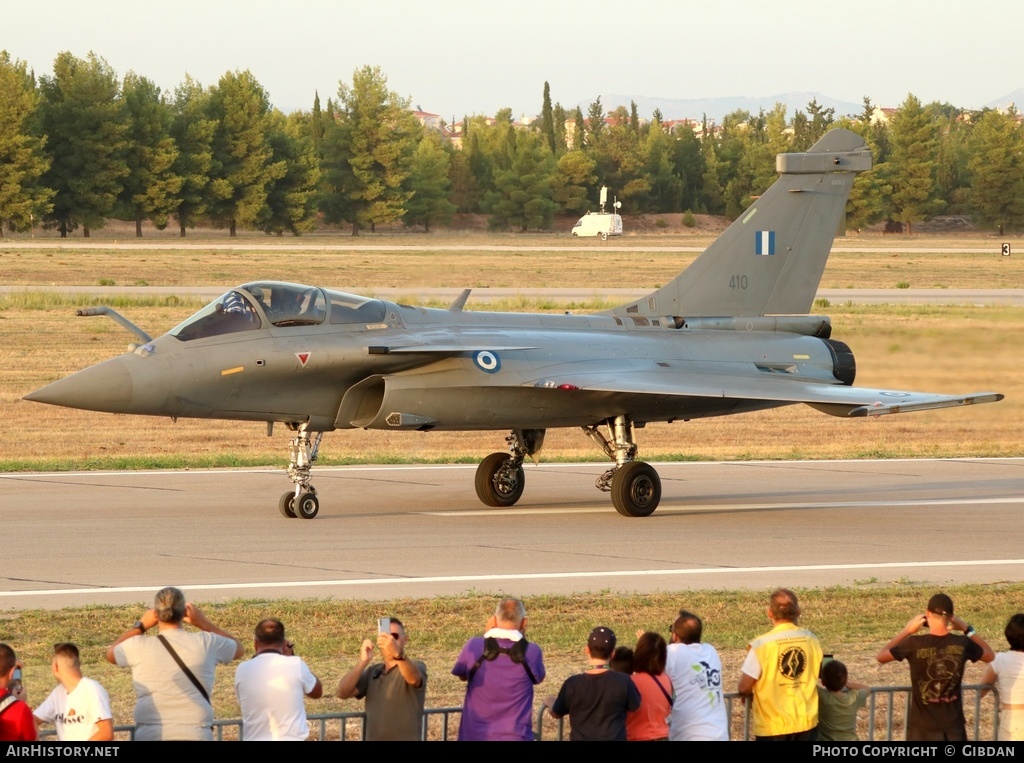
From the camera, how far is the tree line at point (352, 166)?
92.1m

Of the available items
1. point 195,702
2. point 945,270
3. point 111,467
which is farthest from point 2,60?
point 195,702

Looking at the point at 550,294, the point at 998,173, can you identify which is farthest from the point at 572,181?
the point at 550,294

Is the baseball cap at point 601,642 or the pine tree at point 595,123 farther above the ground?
the pine tree at point 595,123

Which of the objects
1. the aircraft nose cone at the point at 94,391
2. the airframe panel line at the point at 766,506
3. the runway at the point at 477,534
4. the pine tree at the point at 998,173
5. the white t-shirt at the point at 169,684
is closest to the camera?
the white t-shirt at the point at 169,684

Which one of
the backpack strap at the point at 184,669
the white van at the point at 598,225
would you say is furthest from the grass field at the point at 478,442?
the white van at the point at 598,225

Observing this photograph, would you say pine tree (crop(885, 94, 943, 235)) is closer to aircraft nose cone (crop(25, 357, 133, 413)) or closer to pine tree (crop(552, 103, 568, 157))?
pine tree (crop(552, 103, 568, 157))

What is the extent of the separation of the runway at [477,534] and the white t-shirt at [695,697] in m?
6.44

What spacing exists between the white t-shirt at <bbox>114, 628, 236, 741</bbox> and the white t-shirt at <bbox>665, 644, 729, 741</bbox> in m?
2.53

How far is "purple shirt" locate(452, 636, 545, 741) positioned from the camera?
24.9ft

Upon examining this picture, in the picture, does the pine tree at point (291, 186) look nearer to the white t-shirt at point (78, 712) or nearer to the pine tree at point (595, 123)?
the pine tree at point (595, 123)

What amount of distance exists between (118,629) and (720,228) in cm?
9762

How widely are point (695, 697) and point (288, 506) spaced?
1059 centimetres

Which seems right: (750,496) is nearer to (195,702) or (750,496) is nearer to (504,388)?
(504,388)

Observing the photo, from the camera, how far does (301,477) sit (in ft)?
57.6
